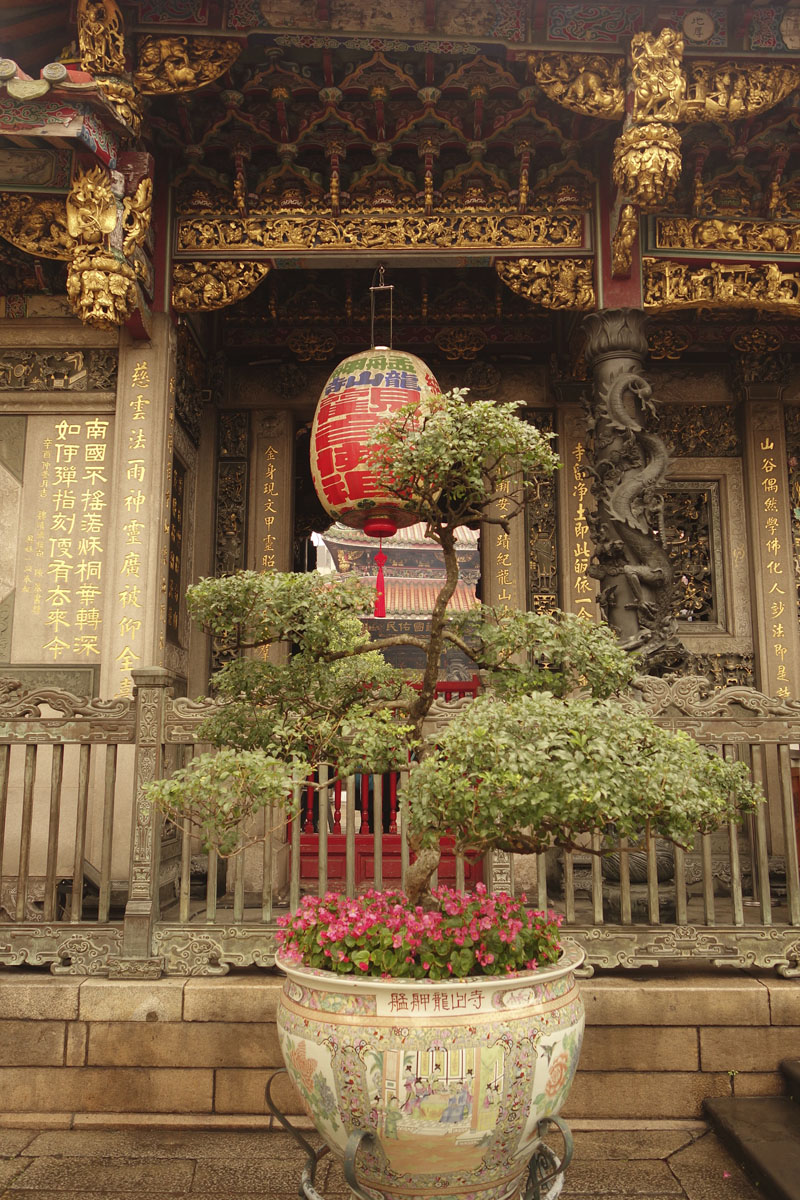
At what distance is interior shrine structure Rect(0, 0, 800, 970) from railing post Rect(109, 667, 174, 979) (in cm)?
2

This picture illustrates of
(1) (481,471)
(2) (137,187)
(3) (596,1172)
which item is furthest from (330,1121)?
(2) (137,187)

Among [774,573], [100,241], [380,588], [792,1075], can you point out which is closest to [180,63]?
[100,241]

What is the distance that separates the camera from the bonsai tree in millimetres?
2350

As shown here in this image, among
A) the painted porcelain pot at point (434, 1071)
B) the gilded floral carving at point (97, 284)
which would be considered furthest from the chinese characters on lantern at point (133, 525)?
the painted porcelain pot at point (434, 1071)

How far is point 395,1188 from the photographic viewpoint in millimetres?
2375

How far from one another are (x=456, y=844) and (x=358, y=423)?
2705 mm

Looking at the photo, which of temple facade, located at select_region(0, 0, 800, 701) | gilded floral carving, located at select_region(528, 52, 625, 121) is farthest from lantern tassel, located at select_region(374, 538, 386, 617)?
gilded floral carving, located at select_region(528, 52, 625, 121)

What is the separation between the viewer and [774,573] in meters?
7.05

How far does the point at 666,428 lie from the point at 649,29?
296 centimetres

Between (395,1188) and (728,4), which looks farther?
(728,4)

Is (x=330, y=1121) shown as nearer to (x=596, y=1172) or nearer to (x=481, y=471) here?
(x=596, y=1172)

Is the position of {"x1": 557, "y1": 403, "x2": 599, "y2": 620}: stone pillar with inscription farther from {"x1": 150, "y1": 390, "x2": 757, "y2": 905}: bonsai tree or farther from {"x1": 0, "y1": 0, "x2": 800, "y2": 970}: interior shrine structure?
{"x1": 150, "y1": 390, "x2": 757, "y2": 905}: bonsai tree

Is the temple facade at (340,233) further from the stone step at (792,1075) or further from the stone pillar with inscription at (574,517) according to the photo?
the stone step at (792,1075)

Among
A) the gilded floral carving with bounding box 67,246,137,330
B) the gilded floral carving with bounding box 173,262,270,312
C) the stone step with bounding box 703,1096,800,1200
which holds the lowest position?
the stone step with bounding box 703,1096,800,1200
